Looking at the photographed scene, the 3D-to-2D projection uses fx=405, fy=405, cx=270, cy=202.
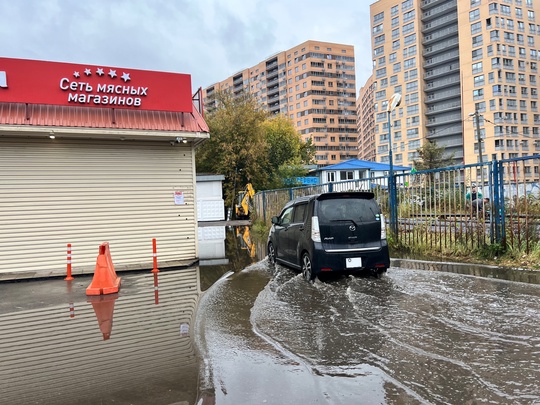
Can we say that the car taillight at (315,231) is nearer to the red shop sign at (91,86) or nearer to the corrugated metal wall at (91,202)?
the corrugated metal wall at (91,202)

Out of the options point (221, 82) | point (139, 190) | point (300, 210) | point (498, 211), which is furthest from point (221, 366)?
point (221, 82)

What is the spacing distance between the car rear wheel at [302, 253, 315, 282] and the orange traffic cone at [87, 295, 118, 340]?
3660mm

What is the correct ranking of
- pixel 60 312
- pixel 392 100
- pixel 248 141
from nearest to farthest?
pixel 60 312 → pixel 392 100 → pixel 248 141

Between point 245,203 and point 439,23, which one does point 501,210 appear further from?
point 439,23

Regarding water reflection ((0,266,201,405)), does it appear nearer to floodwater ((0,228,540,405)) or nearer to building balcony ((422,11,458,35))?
floodwater ((0,228,540,405))

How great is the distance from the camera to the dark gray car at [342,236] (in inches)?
304

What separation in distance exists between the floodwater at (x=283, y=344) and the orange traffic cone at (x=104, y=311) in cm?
2

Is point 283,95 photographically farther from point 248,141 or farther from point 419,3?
point 248,141

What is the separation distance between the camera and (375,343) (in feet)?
15.3

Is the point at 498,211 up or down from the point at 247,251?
up

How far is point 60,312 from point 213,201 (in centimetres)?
2579

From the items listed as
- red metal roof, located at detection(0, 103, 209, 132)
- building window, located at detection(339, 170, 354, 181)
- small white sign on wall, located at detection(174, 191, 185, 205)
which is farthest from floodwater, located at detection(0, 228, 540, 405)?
building window, located at detection(339, 170, 354, 181)

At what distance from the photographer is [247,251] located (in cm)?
1449

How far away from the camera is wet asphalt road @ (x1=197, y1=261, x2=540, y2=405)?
3.51 metres
